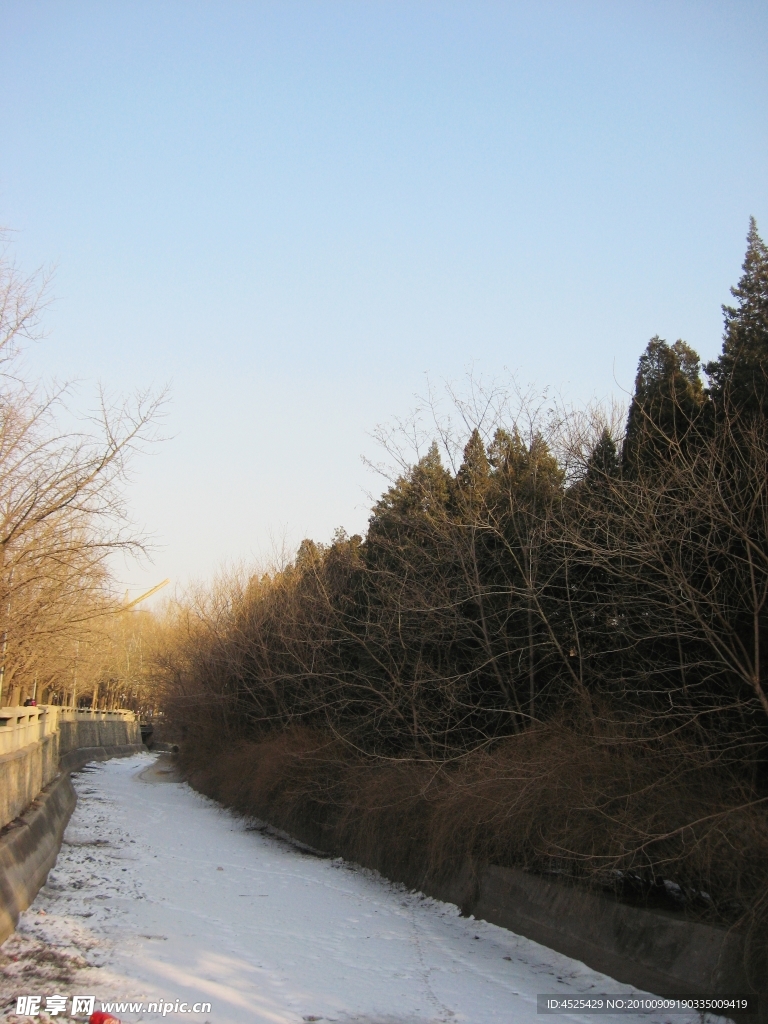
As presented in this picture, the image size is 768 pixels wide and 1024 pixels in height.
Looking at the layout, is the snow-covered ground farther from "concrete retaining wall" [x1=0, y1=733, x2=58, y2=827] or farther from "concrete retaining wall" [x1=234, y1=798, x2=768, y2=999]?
"concrete retaining wall" [x1=0, y1=733, x2=58, y2=827]

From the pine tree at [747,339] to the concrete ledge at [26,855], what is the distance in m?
12.5

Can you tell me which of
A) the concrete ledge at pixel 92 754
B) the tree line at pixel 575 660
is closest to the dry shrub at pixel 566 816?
the tree line at pixel 575 660

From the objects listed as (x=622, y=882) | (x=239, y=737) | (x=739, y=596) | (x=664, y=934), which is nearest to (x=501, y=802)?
(x=622, y=882)

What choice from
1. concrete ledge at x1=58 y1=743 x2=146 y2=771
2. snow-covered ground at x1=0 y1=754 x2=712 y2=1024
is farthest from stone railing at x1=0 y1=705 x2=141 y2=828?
snow-covered ground at x1=0 y1=754 x2=712 y2=1024

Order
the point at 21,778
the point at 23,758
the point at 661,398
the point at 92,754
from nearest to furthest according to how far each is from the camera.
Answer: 1. the point at 661,398
2. the point at 21,778
3. the point at 23,758
4. the point at 92,754

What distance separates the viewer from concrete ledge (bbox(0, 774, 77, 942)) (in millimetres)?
10406

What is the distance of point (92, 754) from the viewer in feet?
174

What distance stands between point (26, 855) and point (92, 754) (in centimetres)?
4333

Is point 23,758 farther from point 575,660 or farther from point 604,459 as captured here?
point 604,459

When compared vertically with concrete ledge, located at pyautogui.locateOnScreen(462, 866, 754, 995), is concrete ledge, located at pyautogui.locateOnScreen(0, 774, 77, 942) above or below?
above

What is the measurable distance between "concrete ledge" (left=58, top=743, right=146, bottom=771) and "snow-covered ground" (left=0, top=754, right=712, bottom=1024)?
17622 millimetres

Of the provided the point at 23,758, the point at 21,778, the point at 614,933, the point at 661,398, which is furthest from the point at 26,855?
the point at 661,398

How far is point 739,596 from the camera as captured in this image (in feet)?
37.7

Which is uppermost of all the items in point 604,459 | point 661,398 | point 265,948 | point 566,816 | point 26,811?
point 661,398
